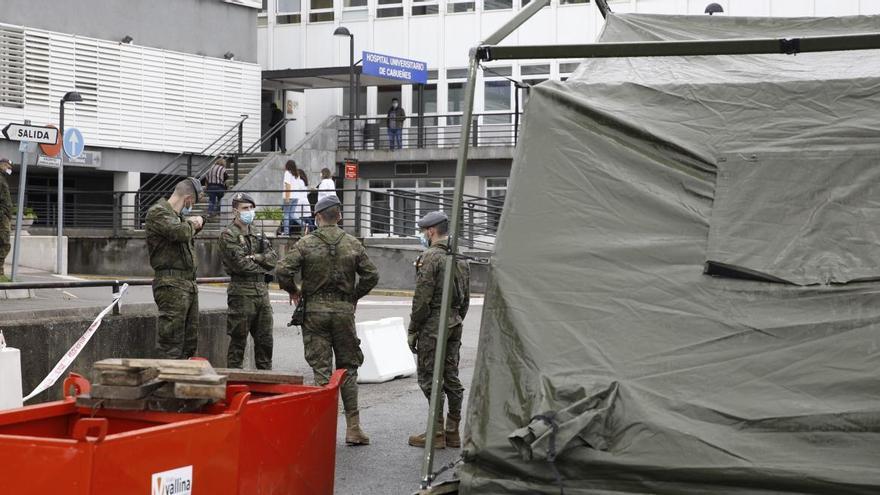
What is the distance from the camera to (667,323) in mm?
5789

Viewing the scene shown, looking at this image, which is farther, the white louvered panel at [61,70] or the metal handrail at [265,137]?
the metal handrail at [265,137]

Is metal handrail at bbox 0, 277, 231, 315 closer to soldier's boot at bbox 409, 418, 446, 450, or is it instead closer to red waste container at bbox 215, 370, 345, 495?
soldier's boot at bbox 409, 418, 446, 450

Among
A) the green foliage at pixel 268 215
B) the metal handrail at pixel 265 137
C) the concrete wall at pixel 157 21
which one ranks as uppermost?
the concrete wall at pixel 157 21

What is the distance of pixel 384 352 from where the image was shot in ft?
42.9

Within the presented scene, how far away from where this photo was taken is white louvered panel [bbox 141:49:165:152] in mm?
33719

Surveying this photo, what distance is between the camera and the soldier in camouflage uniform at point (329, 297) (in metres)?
9.34

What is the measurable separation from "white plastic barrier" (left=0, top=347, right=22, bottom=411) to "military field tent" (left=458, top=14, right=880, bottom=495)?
4.04 metres

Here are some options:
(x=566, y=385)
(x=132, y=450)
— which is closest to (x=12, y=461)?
(x=132, y=450)

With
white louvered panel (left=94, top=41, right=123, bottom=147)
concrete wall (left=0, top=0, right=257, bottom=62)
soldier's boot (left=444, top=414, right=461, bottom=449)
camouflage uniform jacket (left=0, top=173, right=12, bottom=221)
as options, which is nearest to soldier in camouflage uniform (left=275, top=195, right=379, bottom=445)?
soldier's boot (left=444, top=414, right=461, bottom=449)

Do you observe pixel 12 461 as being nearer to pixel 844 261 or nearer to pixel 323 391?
pixel 323 391

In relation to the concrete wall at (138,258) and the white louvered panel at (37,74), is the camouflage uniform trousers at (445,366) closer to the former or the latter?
the concrete wall at (138,258)

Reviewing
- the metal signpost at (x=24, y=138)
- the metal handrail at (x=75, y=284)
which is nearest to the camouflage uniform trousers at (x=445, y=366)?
the metal handrail at (x=75, y=284)

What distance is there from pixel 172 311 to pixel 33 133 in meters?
7.55

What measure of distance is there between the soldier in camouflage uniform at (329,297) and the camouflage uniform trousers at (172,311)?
149 centimetres
